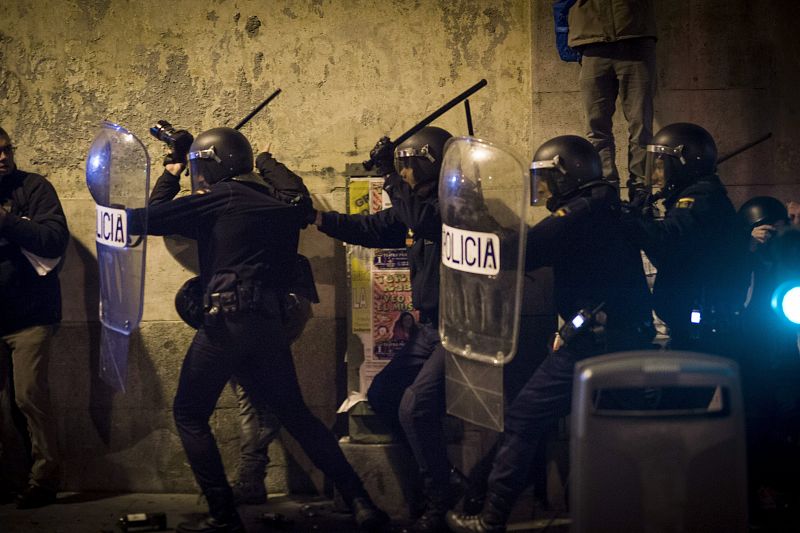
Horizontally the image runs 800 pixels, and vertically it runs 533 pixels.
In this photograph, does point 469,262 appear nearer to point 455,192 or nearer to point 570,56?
point 455,192

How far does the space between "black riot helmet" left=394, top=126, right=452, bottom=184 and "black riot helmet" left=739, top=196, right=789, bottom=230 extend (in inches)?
68.2

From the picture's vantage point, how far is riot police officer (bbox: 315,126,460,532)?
5.51 metres

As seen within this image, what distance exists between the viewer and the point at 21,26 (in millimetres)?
6801

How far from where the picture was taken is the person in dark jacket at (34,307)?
20.4 feet

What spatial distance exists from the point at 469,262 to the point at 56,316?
2.80m

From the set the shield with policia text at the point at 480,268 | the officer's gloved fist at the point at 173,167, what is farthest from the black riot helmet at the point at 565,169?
the officer's gloved fist at the point at 173,167

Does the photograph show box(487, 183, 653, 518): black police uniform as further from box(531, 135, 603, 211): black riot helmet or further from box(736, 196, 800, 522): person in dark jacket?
box(736, 196, 800, 522): person in dark jacket

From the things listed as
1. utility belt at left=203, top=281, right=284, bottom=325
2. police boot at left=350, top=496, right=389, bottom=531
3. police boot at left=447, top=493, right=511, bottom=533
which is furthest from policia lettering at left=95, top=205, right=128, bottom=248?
police boot at left=447, top=493, right=511, bottom=533

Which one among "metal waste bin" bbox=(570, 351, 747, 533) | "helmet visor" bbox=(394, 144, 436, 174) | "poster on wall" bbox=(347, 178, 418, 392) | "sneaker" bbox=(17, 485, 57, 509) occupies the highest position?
"helmet visor" bbox=(394, 144, 436, 174)

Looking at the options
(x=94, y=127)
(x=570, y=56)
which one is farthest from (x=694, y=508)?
Result: (x=94, y=127)

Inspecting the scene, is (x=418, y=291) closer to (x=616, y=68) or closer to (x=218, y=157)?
(x=218, y=157)

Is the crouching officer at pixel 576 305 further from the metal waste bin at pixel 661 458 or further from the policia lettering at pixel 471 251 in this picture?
the metal waste bin at pixel 661 458

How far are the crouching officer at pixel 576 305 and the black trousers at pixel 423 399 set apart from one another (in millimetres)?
461

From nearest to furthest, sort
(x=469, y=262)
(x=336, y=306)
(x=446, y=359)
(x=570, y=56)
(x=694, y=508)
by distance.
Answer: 1. (x=694, y=508)
2. (x=469, y=262)
3. (x=446, y=359)
4. (x=570, y=56)
5. (x=336, y=306)
